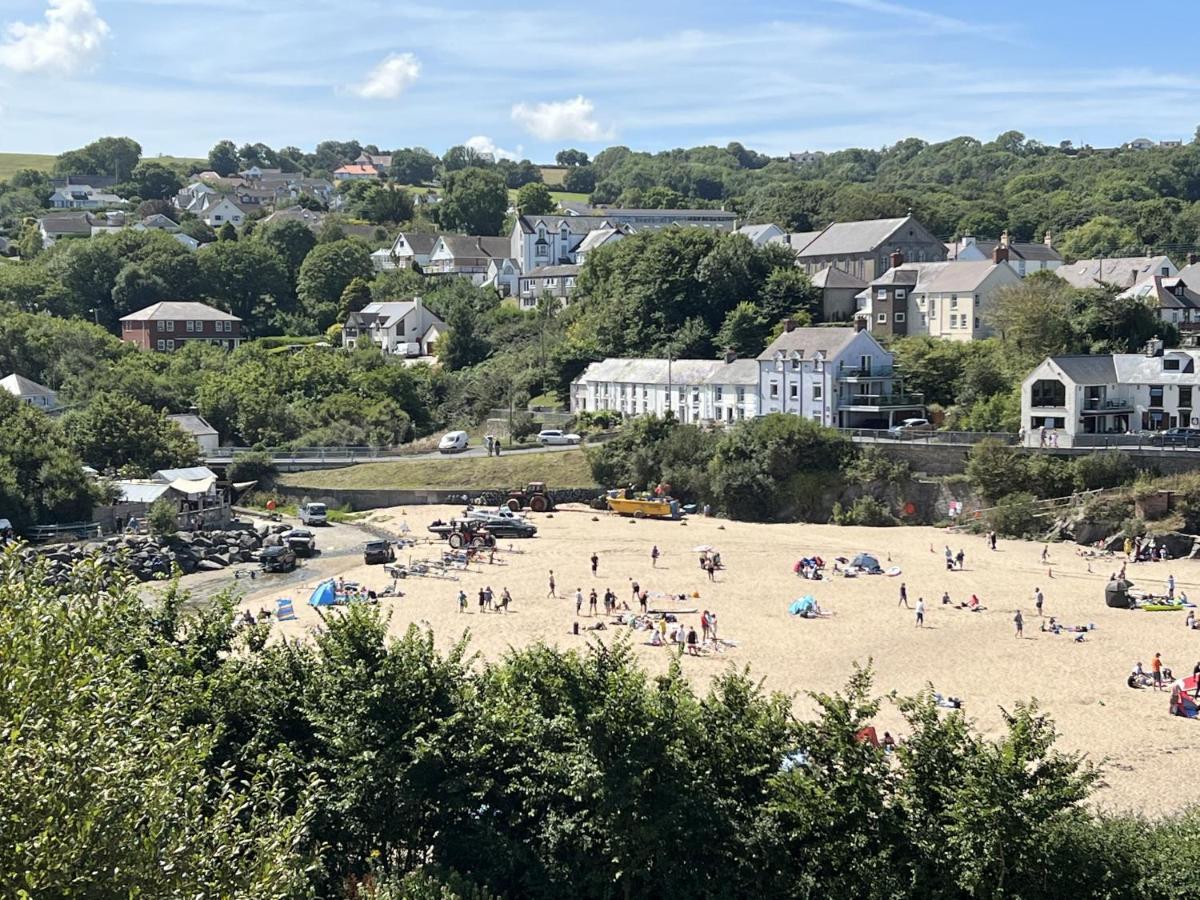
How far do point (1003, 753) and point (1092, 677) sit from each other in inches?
543

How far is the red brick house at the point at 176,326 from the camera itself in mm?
84312

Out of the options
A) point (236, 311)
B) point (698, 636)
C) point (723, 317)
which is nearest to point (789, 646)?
point (698, 636)

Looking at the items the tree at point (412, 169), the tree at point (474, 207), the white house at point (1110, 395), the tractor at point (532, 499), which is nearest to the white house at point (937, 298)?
the white house at point (1110, 395)

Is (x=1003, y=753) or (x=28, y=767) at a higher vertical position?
(x=28, y=767)

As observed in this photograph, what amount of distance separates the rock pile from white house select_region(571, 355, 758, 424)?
20.0 metres

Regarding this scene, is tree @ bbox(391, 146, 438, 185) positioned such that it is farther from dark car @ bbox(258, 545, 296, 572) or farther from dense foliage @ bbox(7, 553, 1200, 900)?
dense foliage @ bbox(7, 553, 1200, 900)

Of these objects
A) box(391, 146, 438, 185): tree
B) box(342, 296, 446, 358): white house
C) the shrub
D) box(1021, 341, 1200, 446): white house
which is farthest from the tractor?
box(391, 146, 438, 185): tree

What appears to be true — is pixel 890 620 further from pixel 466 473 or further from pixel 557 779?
pixel 466 473

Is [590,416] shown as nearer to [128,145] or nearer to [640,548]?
[640,548]

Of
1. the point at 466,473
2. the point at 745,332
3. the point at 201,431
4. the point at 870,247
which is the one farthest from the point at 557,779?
the point at 870,247

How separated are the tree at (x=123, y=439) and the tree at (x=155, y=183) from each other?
115 metres

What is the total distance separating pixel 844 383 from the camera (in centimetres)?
5534

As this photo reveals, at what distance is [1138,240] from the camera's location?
93.0 meters

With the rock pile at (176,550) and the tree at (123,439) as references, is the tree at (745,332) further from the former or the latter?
the tree at (123,439)
